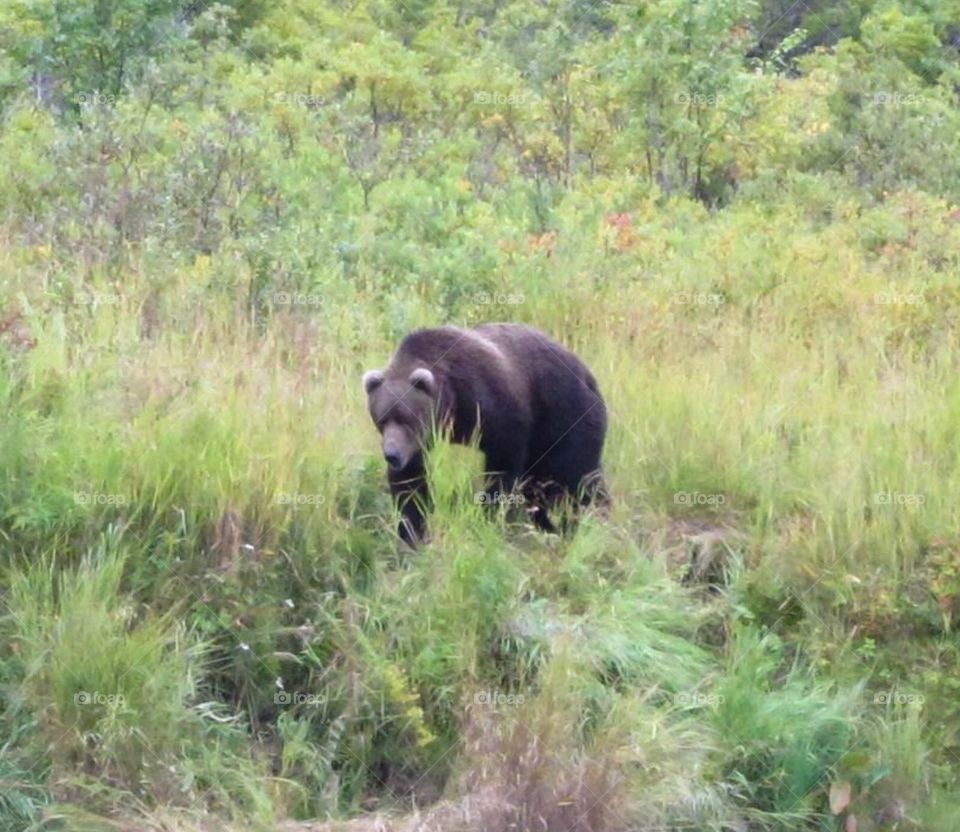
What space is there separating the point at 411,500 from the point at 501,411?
0.75m

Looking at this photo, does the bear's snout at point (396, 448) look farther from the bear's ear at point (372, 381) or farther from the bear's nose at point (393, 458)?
the bear's ear at point (372, 381)

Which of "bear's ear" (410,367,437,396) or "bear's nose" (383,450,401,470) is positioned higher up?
"bear's ear" (410,367,437,396)

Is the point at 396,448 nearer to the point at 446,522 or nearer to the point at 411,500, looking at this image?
the point at 411,500

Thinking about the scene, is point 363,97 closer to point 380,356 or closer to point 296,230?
point 296,230

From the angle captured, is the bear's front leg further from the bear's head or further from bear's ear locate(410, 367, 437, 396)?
bear's ear locate(410, 367, 437, 396)

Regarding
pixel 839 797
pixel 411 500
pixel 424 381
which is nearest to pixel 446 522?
pixel 411 500

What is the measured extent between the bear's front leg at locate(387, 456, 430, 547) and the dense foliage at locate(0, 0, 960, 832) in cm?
13

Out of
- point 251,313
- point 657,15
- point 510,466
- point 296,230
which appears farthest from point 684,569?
point 657,15

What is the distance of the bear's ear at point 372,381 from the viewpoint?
8.13m

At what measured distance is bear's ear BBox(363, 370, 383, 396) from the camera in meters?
8.13

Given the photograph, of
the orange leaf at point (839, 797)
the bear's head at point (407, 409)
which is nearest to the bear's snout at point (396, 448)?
the bear's head at point (407, 409)

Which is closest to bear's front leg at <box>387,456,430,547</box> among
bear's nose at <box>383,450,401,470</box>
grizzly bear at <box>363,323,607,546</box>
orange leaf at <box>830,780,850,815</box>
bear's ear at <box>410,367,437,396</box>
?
grizzly bear at <box>363,323,607,546</box>

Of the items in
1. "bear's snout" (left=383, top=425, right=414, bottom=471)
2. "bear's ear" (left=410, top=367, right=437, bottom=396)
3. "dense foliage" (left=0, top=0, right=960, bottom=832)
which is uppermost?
"bear's ear" (left=410, top=367, right=437, bottom=396)

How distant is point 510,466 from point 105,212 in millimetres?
4359
